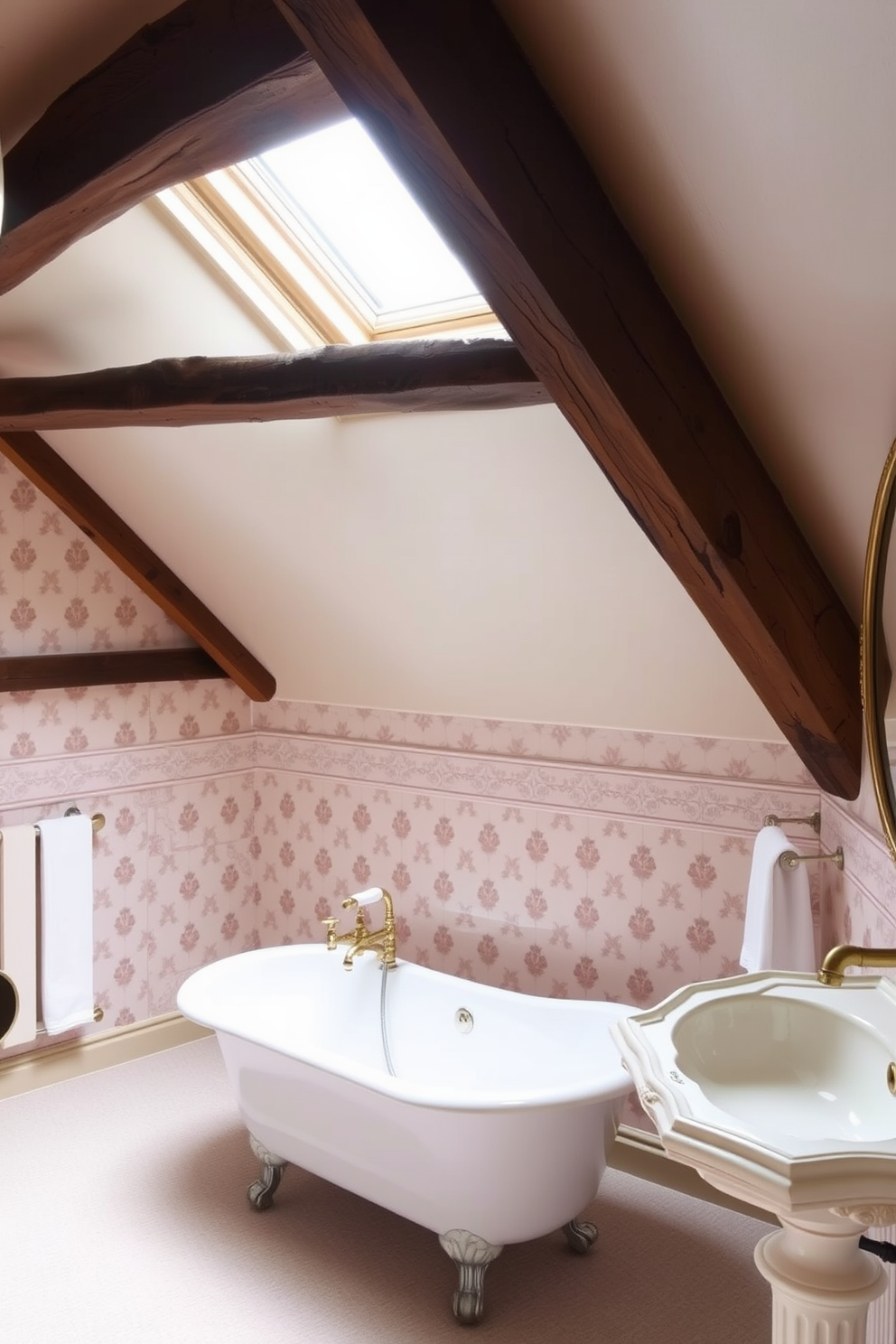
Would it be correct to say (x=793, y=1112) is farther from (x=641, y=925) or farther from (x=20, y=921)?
(x=20, y=921)

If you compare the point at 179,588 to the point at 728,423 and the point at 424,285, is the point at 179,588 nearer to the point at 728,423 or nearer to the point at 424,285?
the point at 424,285

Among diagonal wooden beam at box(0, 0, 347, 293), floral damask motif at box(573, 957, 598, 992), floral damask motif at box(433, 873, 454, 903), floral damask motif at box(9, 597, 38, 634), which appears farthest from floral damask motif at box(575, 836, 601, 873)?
diagonal wooden beam at box(0, 0, 347, 293)


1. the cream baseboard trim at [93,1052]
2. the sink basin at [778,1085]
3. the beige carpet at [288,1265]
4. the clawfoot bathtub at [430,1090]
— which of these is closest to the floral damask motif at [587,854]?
the clawfoot bathtub at [430,1090]

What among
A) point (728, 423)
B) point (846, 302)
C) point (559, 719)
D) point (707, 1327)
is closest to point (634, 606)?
point (559, 719)

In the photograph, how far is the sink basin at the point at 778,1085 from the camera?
4.12 ft

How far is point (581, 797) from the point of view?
128 inches

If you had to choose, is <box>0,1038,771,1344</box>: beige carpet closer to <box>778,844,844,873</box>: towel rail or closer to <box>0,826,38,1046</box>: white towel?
<box>0,826,38,1046</box>: white towel

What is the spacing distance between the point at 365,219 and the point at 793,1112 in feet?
7.01

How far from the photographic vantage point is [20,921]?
141 inches

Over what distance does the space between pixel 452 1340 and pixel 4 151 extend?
264cm

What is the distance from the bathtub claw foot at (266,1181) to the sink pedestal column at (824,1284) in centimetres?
177

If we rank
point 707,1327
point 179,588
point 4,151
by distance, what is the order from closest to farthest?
point 4,151 → point 707,1327 → point 179,588

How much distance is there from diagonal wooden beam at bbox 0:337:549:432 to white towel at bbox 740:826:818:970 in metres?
1.19

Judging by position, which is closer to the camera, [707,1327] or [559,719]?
[707,1327]
